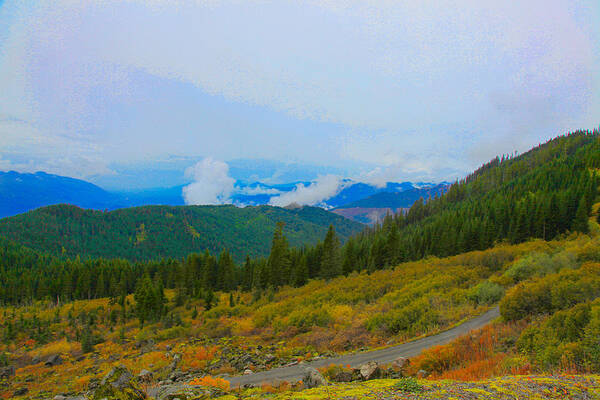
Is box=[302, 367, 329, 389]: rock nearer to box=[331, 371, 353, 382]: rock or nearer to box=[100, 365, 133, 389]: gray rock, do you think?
box=[331, 371, 353, 382]: rock

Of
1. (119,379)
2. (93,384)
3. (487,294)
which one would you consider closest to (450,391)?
(119,379)

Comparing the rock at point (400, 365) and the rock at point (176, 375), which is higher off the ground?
the rock at point (400, 365)

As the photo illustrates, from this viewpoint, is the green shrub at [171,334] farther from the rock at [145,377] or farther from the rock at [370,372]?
the rock at [370,372]

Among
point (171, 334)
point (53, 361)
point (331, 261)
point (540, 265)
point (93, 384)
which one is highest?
point (540, 265)

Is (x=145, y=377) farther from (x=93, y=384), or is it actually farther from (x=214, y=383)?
(x=214, y=383)

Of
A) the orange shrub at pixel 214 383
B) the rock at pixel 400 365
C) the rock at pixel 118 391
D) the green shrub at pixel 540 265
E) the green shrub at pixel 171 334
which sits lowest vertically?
the green shrub at pixel 171 334

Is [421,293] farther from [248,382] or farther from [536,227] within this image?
[536,227]

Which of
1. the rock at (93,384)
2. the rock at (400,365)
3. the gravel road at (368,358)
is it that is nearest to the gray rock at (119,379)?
the gravel road at (368,358)

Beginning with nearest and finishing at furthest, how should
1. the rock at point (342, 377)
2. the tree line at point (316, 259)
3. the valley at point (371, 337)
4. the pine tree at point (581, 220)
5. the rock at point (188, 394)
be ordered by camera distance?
the rock at point (188, 394) → the valley at point (371, 337) → the rock at point (342, 377) → the pine tree at point (581, 220) → the tree line at point (316, 259)

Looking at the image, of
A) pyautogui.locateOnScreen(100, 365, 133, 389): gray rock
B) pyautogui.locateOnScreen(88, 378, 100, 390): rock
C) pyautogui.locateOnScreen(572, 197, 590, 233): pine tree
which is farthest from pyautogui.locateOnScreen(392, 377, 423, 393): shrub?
pyautogui.locateOnScreen(572, 197, 590, 233): pine tree

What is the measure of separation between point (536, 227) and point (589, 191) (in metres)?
19.3

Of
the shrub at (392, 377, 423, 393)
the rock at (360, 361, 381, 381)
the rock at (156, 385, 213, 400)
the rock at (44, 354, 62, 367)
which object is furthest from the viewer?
the rock at (44, 354, 62, 367)

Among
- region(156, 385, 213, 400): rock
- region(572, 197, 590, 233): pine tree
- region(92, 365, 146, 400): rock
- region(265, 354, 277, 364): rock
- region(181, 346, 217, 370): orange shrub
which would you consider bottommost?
region(181, 346, 217, 370): orange shrub

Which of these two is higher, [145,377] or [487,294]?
[487,294]
